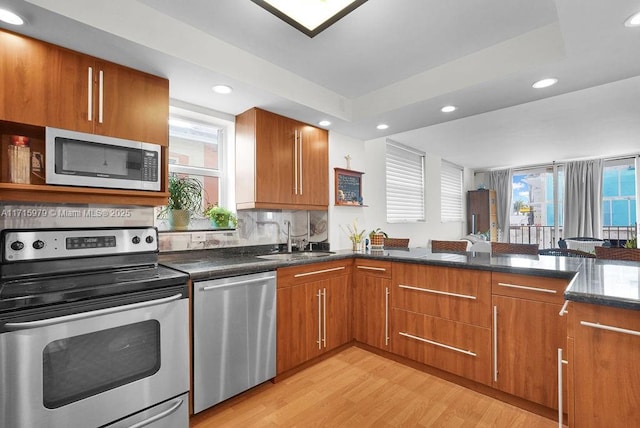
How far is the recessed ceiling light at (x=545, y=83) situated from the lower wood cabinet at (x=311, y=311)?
202 centimetres

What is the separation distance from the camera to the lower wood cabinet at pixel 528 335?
1.81 metres

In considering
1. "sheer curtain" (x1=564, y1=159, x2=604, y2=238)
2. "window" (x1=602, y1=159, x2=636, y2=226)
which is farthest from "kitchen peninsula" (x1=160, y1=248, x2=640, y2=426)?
"window" (x1=602, y1=159, x2=636, y2=226)

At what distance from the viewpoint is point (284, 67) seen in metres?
2.41

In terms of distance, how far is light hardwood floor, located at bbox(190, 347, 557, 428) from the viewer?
1.85 metres

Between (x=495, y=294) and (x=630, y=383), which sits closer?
(x=630, y=383)

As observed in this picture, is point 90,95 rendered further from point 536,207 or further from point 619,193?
point 619,193

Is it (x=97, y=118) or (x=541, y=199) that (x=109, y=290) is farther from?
(x=541, y=199)

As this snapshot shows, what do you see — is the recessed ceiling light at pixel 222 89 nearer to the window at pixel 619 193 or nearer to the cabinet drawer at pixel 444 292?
the cabinet drawer at pixel 444 292

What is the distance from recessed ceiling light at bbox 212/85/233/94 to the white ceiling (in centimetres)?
5

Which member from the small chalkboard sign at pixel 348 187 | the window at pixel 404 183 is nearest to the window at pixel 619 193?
the window at pixel 404 183

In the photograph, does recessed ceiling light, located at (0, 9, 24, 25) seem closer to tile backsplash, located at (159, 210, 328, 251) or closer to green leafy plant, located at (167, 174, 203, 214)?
green leafy plant, located at (167, 174, 203, 214)

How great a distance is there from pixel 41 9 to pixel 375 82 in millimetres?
2199

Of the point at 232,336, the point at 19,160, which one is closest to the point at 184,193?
the point at 19,160

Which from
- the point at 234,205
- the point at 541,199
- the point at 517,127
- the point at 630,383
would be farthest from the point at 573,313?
the point at 541,199
